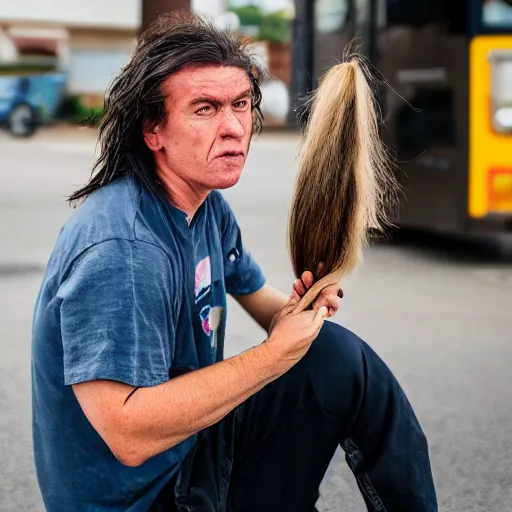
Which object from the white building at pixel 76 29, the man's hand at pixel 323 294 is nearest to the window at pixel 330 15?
the man's hand at pixel 323 294

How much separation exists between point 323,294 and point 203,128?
17.7 inches

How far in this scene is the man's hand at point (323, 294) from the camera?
8.28ft

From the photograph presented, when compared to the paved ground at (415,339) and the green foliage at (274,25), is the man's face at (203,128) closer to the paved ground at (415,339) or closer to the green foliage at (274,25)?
the paved ground at (415,339)

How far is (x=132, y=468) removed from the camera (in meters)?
2.33

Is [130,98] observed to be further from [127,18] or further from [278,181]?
[127,18]

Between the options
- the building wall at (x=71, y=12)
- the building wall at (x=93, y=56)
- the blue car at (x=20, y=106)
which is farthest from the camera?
the building wall at (x=71, y=12)

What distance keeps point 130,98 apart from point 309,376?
0.70m

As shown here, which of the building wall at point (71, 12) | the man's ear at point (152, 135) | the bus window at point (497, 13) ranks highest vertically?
the building wall at point (71, 12)

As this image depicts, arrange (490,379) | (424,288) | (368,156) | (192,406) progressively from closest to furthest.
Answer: (192,406) < (368,156) < (490,379) < (424,288)

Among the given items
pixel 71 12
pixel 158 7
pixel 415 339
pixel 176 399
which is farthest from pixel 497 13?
pixel 71 12

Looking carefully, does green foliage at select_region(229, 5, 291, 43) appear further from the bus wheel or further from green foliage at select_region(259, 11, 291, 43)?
the bus wheel

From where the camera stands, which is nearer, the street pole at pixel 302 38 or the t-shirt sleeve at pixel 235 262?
the t-shirt sleeve at pixel 235 262

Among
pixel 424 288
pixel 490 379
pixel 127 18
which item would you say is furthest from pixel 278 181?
pixel 127 18

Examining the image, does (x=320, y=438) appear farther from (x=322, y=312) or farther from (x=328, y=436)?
(x=322, y=312)
